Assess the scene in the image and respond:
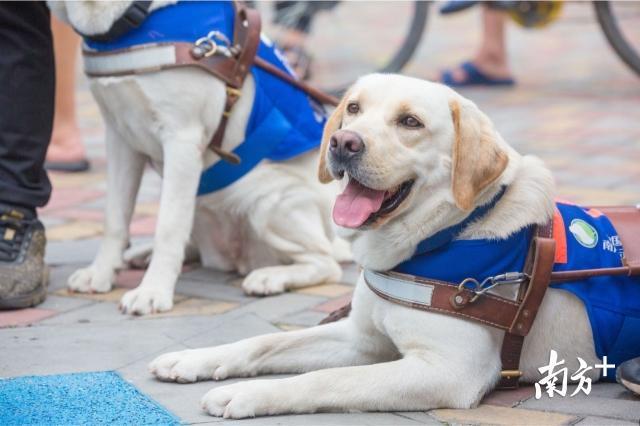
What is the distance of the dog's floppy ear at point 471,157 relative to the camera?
9.48 ft

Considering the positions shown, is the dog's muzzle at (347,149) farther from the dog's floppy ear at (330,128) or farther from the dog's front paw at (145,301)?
the dog's front paw at (145,301)

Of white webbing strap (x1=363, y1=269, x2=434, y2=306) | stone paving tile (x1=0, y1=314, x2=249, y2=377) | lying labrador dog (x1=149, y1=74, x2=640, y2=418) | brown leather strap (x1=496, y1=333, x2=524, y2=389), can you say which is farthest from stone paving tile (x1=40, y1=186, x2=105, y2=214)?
brown leather strap (x1=496, y1=333, x2=524, y2=389)

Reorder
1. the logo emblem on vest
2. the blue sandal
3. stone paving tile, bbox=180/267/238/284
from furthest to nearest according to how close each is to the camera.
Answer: the blue sandal → stone paving tile, bbox=180/267/238/284 → the logo emblem on vest

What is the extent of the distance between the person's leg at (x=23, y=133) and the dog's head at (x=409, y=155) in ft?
4.62

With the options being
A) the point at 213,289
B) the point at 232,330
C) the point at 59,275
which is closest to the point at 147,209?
the point at 59,275

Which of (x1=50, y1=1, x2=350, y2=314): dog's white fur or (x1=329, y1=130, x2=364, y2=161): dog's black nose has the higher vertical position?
(x1=329, y1=130, x2=364, y2=161): dog's black nose

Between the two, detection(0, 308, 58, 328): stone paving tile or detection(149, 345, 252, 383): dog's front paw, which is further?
detection(0, 308, 58, 328): stone paving tile

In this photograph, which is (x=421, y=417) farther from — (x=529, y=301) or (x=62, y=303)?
(x=62, y=303)

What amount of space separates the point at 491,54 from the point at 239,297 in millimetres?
5184

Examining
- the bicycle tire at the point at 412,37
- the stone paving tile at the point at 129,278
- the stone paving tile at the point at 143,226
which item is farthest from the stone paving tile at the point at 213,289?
the bicycle tire at the point at 412,37

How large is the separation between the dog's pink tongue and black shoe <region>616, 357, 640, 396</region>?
2.53 ft

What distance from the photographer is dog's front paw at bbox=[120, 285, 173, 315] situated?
3.76 meters

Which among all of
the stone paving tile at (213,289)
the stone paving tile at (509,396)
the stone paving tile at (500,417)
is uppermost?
the stone paving tile at (500,417)

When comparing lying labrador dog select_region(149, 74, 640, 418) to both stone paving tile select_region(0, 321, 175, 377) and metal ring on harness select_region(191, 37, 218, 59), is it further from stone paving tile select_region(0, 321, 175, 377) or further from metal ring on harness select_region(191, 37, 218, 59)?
metal ring on harness select_region(191, 37, 218, 59)
